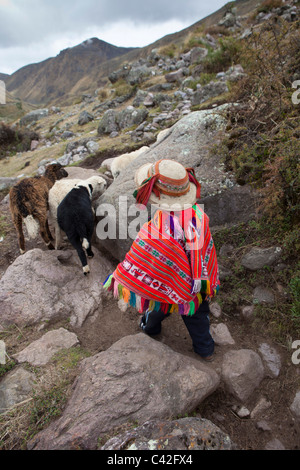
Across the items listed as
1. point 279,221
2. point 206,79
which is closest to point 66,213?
point 279,221

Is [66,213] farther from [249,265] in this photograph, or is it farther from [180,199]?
[249,265]

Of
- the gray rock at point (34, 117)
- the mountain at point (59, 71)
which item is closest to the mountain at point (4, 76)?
the mountain at point (59, 71)

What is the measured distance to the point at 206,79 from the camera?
29.6 feet

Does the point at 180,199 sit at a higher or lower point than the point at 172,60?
lower

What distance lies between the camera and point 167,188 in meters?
2.18

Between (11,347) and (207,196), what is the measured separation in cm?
306

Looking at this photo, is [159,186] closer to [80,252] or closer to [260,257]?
[260,257]

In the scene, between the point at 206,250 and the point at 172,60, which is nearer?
the point at 206,250

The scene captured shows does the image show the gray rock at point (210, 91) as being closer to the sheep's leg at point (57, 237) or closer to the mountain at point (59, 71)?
the sheep's leg at point (57, 237)

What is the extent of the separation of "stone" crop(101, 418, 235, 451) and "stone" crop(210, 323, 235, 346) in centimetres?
120

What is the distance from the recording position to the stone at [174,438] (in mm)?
1641


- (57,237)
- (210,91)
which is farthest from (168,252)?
(210,91)

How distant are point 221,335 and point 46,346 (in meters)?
1.90

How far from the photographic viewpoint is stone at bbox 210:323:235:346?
293cm
